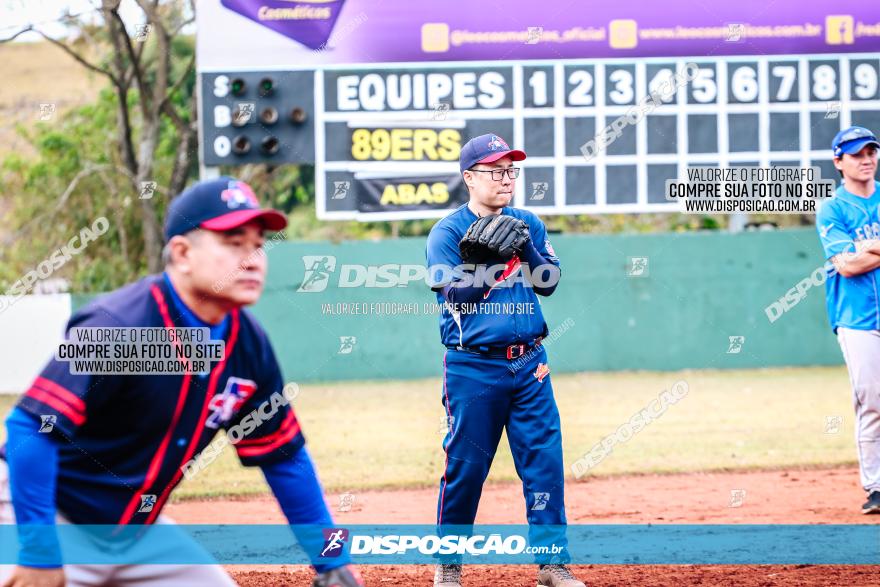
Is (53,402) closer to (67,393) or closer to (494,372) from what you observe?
(67,393)

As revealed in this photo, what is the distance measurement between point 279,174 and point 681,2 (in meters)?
15.2

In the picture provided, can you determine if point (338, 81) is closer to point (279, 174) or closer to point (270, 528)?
point (270, 528)

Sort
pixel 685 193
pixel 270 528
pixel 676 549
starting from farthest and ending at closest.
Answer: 1. pixel 685 193
2. pixel 270 528
3. pixel 676 549

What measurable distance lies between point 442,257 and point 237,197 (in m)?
2.43

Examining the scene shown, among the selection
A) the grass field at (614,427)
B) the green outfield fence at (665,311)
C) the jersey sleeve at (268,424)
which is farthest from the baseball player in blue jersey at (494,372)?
the green outfield fence at (665,311)

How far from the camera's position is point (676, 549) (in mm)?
6613

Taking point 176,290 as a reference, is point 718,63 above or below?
above

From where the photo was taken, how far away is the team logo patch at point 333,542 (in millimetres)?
3273

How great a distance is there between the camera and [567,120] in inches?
402

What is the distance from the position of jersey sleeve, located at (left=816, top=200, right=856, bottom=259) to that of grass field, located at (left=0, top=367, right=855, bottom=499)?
10.6ft

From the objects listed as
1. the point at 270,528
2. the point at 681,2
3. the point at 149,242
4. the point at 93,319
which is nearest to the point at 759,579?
the point at 270,528

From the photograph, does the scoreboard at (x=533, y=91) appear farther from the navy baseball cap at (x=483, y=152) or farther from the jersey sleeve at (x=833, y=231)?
the navy baseball cap at (x=483, y=152)

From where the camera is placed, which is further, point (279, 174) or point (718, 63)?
point (279, 174)

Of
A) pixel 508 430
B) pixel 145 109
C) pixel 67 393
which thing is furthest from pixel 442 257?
pixel 145 109
